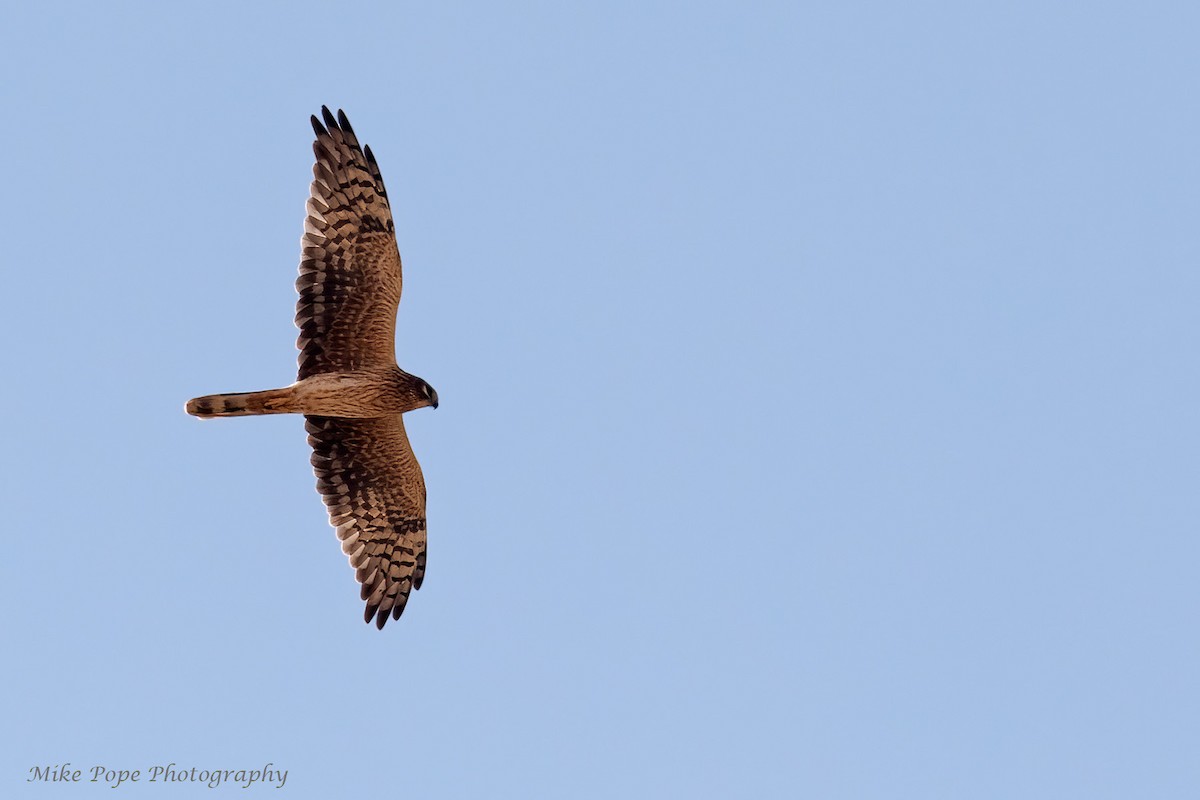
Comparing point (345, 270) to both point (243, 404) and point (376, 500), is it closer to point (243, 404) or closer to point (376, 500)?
point (243, 404)

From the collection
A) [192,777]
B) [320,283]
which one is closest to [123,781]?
[192,777]

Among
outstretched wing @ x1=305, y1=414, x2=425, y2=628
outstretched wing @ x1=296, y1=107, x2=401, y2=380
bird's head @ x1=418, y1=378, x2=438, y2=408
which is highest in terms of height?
outstretched wing @ x1=296, y1=107, x2=401, y2=380

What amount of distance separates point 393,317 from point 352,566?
9.16ft

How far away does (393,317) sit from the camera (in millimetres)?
13914

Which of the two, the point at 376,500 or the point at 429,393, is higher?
the point at 429,393

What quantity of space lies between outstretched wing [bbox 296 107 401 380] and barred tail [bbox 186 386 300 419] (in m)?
0.31

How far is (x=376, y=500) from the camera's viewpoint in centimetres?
1502

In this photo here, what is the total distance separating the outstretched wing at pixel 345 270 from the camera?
13.7 m

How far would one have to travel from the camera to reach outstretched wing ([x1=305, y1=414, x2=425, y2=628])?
14.6 m

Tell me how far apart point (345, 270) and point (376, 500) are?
2.56 metres

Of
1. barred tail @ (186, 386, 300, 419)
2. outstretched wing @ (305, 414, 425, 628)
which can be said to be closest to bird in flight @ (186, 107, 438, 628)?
barred tail @ (186, 386, 300, 419)

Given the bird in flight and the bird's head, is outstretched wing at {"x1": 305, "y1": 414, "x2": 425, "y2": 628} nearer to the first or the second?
the bird in flight

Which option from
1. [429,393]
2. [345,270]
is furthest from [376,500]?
[345,270]

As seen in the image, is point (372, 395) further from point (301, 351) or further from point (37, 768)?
point (37, 768)
